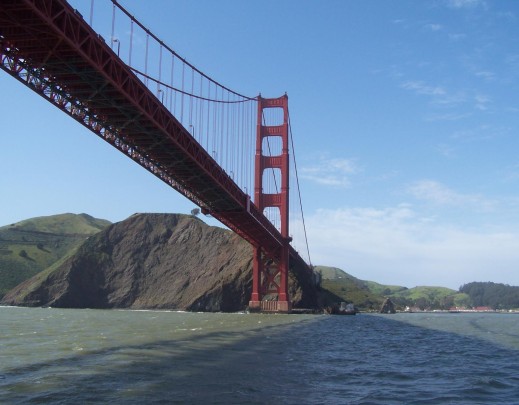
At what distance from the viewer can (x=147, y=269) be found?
4715 inches

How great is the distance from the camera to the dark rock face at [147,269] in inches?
4092

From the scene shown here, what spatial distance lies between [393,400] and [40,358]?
12.4 metres

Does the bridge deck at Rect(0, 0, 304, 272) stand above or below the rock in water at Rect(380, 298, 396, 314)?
above

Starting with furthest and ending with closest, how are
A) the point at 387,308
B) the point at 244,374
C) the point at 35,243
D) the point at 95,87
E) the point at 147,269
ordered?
the point at 35,243, the point at 387,308, the point at 147,269, the point at 95,87, the point at 244,374

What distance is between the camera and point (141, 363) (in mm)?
17766

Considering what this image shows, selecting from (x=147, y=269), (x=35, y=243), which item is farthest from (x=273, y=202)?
(x=35, y=243)

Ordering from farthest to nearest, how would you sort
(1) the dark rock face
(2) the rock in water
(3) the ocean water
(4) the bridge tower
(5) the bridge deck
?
(2) the rock in water < (1) the dark rock face < (4) the bridge tower < (5) the bridge deck < (3) the ocean water

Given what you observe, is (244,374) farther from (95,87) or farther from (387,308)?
(387,308)

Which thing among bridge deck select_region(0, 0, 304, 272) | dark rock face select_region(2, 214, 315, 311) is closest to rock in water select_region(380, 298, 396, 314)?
dark rock face select_region(2, 214, 315, 311)

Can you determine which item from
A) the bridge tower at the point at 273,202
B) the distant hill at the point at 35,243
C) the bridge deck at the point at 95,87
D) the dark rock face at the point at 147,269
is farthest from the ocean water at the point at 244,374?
the distant hill at the point at 35,243

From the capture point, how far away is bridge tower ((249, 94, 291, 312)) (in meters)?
76.6

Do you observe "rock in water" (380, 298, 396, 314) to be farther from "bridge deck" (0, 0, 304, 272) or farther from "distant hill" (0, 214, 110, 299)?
"bridge deck" (0, 0, 304, 272)

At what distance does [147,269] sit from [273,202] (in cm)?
5197

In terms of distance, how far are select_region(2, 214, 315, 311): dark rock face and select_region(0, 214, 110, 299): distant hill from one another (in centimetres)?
1661
